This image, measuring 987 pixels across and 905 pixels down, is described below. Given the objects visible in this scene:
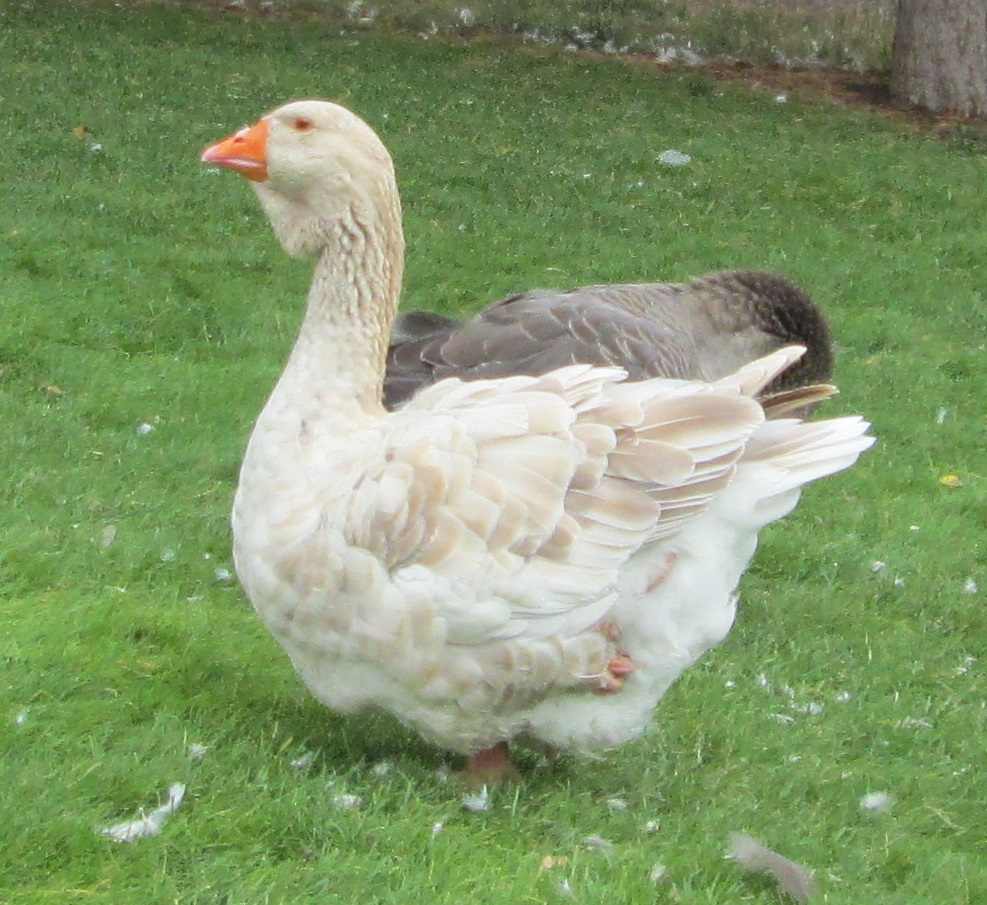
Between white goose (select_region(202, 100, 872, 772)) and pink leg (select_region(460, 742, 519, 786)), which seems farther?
pink leg (select_region(460, 742, 519, 786))

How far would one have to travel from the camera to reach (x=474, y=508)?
3.97m

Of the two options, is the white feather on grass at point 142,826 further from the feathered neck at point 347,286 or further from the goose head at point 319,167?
the goose head at point 319,167

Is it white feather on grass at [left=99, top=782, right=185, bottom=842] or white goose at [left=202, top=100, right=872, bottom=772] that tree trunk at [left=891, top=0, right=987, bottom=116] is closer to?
white goose at [left=202, top=100, right=872, bottom=772]

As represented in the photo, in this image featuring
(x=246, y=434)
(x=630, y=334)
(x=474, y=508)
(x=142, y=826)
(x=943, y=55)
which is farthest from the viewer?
(x=943, y=55)

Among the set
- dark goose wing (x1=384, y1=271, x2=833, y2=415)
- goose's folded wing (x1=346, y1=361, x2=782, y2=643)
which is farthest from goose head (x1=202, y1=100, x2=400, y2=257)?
dark goose wing (x1=384, y1=271, x2=833, y2=415)

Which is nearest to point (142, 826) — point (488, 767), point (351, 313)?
point (488, 767)

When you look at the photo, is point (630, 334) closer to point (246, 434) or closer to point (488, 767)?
point (488, 767)

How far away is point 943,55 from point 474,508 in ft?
46.7

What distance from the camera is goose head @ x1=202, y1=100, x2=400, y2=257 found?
4430mm

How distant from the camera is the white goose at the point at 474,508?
3.96 m

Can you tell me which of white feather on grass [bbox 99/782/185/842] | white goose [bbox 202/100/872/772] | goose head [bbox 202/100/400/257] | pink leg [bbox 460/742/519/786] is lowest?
pink leg [bbox 460/742/519/786]

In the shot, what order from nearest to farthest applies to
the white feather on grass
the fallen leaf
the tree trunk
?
1. the white feather on grass
2. the fallen leaf
3. the tree trunk

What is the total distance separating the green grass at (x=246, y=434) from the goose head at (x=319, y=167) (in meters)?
1.46

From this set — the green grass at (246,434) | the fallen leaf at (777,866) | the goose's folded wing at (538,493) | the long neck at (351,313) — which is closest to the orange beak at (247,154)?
the long neck at (351,313)
